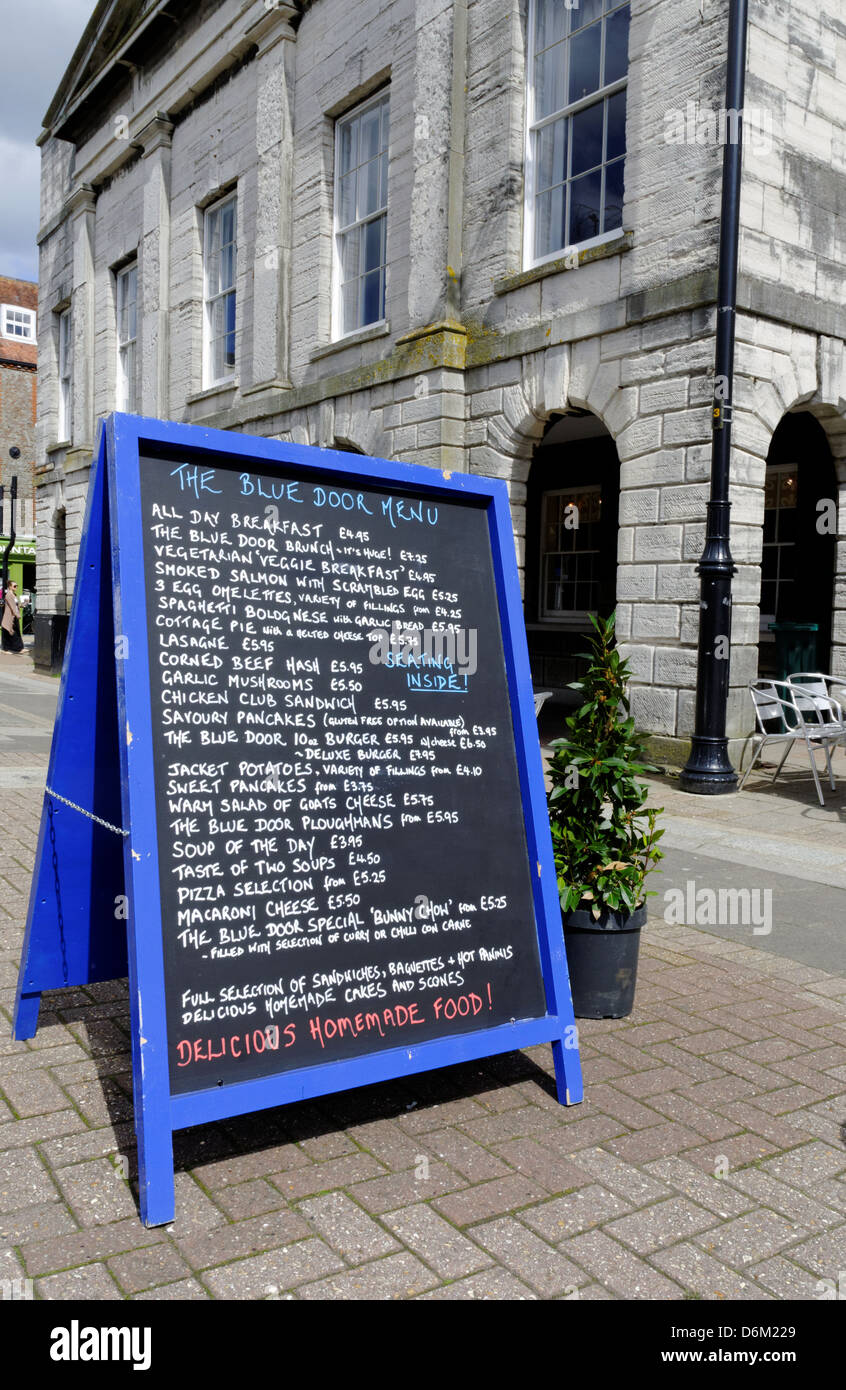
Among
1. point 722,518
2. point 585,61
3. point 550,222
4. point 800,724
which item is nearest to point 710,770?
point 800,724

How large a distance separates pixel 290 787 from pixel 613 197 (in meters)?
8.83

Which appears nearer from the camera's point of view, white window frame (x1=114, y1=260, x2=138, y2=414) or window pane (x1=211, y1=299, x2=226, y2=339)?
window pane (x1=211, y1=299, x2=226, y2=339)

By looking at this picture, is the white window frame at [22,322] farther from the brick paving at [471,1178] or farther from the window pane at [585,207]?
the brick paving at [471,1178]

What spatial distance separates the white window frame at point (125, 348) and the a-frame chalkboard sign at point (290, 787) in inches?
690

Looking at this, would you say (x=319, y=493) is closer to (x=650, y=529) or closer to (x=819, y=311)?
(x=650, y=529)

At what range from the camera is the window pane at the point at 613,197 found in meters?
9.98

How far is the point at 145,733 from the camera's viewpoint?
9.29 feet

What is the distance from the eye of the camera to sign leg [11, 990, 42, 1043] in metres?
3.68

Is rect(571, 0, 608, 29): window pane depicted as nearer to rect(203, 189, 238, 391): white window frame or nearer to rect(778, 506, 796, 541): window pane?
rect(778, 506, 796, 541): window pane

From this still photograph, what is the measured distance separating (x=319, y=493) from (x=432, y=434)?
8312mm

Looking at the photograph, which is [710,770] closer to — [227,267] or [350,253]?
[350,253]

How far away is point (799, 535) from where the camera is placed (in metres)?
12.7

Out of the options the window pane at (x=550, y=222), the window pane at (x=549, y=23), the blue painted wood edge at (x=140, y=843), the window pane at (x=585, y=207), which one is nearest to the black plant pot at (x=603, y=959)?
the blue painted wood edge at (x=140, y=843)

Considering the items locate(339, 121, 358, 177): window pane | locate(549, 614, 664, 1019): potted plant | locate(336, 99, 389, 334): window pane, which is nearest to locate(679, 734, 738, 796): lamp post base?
locate(549, 614, 664, 1019): potted plant
